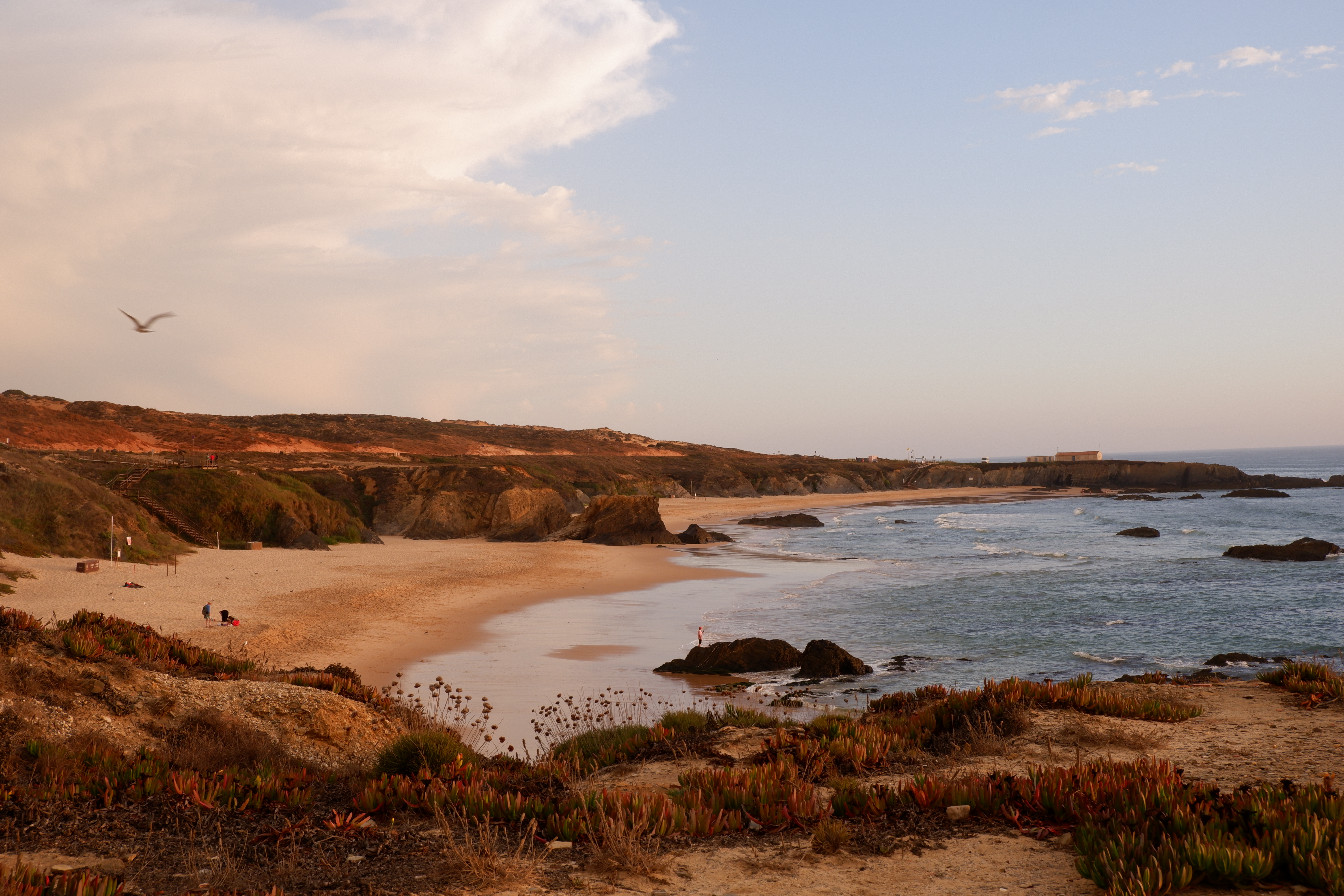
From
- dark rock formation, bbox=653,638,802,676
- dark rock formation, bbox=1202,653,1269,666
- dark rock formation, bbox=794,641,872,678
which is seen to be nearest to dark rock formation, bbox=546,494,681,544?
dark rock formation, bbox=653,638,802,676

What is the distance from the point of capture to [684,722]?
9375 mm

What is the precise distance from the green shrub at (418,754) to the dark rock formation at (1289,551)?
126 ft

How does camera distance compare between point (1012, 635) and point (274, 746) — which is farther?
point (1012, 635)

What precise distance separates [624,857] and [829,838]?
1416 mm

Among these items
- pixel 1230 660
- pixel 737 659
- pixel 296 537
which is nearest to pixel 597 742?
pixel 737 659

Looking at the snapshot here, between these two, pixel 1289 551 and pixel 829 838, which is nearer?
pixel 829 838

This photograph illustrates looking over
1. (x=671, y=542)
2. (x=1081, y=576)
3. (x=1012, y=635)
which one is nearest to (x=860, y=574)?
(x=1081, y=576)

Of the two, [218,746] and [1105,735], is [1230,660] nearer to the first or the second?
[1105,735]

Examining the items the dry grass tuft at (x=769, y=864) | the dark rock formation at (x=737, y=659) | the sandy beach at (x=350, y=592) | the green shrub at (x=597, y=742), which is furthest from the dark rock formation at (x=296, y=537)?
the dry grass tuft at (x=769, y=864)

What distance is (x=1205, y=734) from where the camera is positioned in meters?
8.52

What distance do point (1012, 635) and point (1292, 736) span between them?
43.4 ft

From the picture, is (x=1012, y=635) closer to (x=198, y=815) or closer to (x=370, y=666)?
(x=370, y=666)

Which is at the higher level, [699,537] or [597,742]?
[597,742]

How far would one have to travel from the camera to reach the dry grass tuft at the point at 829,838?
17.9 ft
